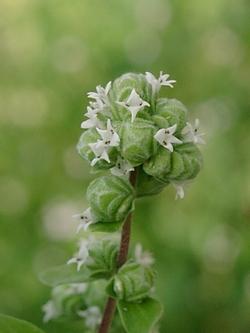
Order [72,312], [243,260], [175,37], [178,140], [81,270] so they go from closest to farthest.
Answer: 1. [178,140]
2. [81,270]
3. [72,312]
4. [243,260]
5. [175,37]

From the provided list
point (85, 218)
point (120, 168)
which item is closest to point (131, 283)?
point (85, 218)

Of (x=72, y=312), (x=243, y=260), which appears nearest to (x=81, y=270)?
(x=72, y=312)

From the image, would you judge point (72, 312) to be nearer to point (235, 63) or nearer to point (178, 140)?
point (178, 140)

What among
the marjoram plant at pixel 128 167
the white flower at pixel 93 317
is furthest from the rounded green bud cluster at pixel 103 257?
the white flower at pixel 93 317

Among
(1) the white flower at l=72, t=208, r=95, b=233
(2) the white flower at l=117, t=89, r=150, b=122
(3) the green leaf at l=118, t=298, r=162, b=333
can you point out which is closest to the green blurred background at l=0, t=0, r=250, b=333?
(3) the green leaf at l=118, t=298, r=162, b=333

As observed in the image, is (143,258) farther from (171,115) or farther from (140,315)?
(171,115)

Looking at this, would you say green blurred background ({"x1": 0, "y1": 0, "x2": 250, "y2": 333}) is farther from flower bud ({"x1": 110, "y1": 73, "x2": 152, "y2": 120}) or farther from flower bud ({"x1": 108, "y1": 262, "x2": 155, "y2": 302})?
flower bud ({"x1": 110, "y1": 73, "x2": 152, "y2": 120})
